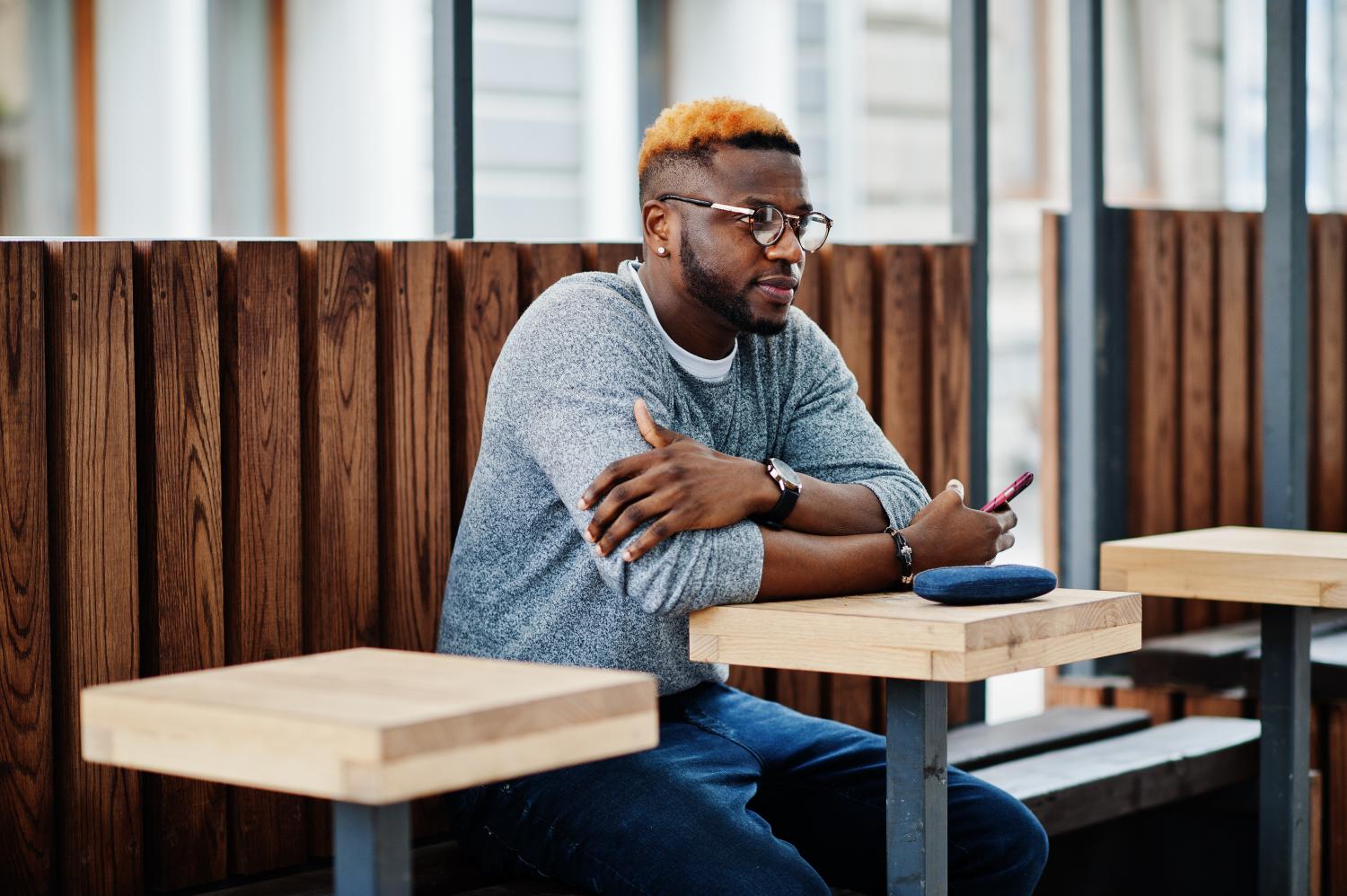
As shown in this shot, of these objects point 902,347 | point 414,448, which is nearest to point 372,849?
point 414,448

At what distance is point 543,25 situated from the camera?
8.63 m

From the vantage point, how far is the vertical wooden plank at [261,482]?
2795 mm

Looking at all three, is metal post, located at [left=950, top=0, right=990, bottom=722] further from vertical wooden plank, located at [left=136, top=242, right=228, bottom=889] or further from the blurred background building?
the blurred background building

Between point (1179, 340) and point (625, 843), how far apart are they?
2.84 metres

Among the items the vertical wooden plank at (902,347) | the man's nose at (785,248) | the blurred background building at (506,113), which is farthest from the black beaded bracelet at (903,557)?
the blurred background building at (506,113)

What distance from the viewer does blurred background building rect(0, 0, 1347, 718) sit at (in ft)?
27.9

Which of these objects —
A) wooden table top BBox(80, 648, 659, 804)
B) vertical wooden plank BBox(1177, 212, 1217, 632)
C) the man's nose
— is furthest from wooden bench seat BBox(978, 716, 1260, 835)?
wooden table top BBox(80, 648, 659, 804)

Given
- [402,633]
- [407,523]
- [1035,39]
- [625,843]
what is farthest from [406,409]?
[1035,39]

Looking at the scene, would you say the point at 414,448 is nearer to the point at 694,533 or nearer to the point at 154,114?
the point at 694,533

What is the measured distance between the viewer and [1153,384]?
4.62 metres

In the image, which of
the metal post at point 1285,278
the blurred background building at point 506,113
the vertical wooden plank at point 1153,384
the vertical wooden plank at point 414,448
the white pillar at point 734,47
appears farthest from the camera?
the white pillar at point 734,47

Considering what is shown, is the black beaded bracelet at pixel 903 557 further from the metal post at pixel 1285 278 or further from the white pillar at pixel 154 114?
the white pillar at pixel 154 114

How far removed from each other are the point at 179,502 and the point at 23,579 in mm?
259

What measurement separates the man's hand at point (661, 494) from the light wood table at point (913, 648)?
13 centimetres
